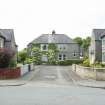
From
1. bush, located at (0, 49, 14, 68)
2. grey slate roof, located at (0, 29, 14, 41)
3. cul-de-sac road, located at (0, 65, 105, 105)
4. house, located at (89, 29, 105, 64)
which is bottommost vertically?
cul-de-sac road, located at (0, 65, 105, 105)

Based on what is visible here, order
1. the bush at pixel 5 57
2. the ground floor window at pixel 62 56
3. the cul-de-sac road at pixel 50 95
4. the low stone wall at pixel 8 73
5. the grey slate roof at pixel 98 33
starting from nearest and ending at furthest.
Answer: the cul-de-sac road at pixel 50 95 → the low stone wall at pixel 8 73 → the bush at pixel 5 57 → the grey slate roof at pixel 98 33 → the ground floor window at pixel 62 56

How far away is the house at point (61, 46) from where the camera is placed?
7930 cm

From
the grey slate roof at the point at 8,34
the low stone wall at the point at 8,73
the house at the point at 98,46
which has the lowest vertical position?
the low stone wall at the point at 8,73

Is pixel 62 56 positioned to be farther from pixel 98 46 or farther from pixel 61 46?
pixel 98 46

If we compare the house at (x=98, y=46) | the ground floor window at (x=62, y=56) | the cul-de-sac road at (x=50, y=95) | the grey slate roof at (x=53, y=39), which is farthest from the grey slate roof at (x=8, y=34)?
the cul-de-sac road at (x=50, y=95)

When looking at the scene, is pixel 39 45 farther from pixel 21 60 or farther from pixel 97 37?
pixel 97 37

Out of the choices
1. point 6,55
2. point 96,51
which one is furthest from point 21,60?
point 6,55

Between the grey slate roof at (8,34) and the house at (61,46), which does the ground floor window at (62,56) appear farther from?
the grey slate roof at (8,34)

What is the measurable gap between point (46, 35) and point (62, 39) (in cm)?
→ 448

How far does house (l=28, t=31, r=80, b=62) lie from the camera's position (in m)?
79.3

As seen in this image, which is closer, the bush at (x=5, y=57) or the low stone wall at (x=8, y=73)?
the low stone wall at (x=8, y=73)

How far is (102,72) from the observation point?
31031 millimetres

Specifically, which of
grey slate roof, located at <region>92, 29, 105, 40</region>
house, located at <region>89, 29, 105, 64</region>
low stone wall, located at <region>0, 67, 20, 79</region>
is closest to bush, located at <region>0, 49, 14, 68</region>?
low stone wall, located at <region>0, 67, 20, 79</region>

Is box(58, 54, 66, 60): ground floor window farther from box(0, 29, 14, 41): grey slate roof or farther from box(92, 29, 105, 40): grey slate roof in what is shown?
box(0, 29, 14, 41): grey slate roof
